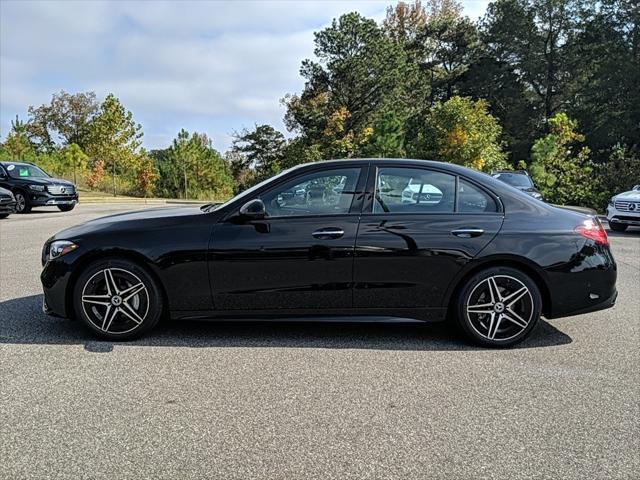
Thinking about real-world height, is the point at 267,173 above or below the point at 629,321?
above

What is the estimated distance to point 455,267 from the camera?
14.0 ft

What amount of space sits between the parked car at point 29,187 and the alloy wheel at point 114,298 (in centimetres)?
1443

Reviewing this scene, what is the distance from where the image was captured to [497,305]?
4.31 meters

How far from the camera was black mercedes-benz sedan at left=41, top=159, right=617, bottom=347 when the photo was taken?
14.0ft

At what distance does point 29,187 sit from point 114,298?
587 inches

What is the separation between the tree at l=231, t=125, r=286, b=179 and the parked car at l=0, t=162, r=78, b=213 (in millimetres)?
26211

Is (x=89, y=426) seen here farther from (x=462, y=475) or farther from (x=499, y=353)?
(x=499, y=353)

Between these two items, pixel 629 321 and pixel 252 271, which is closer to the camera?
pixel 252 271

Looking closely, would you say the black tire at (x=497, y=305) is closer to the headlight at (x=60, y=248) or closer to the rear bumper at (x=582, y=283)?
the rear bumper at (x=582, y=283)

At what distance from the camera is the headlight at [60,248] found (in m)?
4.32

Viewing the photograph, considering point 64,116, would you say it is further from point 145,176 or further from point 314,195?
point 314,195

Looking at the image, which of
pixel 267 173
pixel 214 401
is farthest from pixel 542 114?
pixel 214 401

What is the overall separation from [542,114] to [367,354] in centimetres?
5029

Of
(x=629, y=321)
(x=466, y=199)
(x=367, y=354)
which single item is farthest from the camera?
(x=629, y=321)
